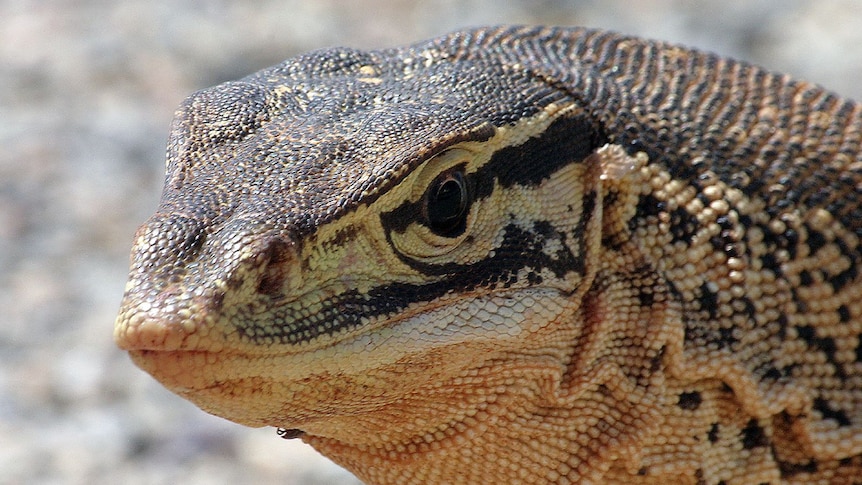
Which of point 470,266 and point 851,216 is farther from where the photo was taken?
point 851,216

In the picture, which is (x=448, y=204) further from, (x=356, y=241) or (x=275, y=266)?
(x=275, y=266)

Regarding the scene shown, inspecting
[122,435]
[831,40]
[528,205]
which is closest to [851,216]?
[528,205]

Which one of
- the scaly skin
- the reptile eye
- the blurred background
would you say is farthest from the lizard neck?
the blurred background

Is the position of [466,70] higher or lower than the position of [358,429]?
higher

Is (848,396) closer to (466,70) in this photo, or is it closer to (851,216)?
(851,216)

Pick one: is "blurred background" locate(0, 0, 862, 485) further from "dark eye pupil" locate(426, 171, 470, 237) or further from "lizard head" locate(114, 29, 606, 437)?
"dark eye pupil" locate(426, 171, 470, 237)
